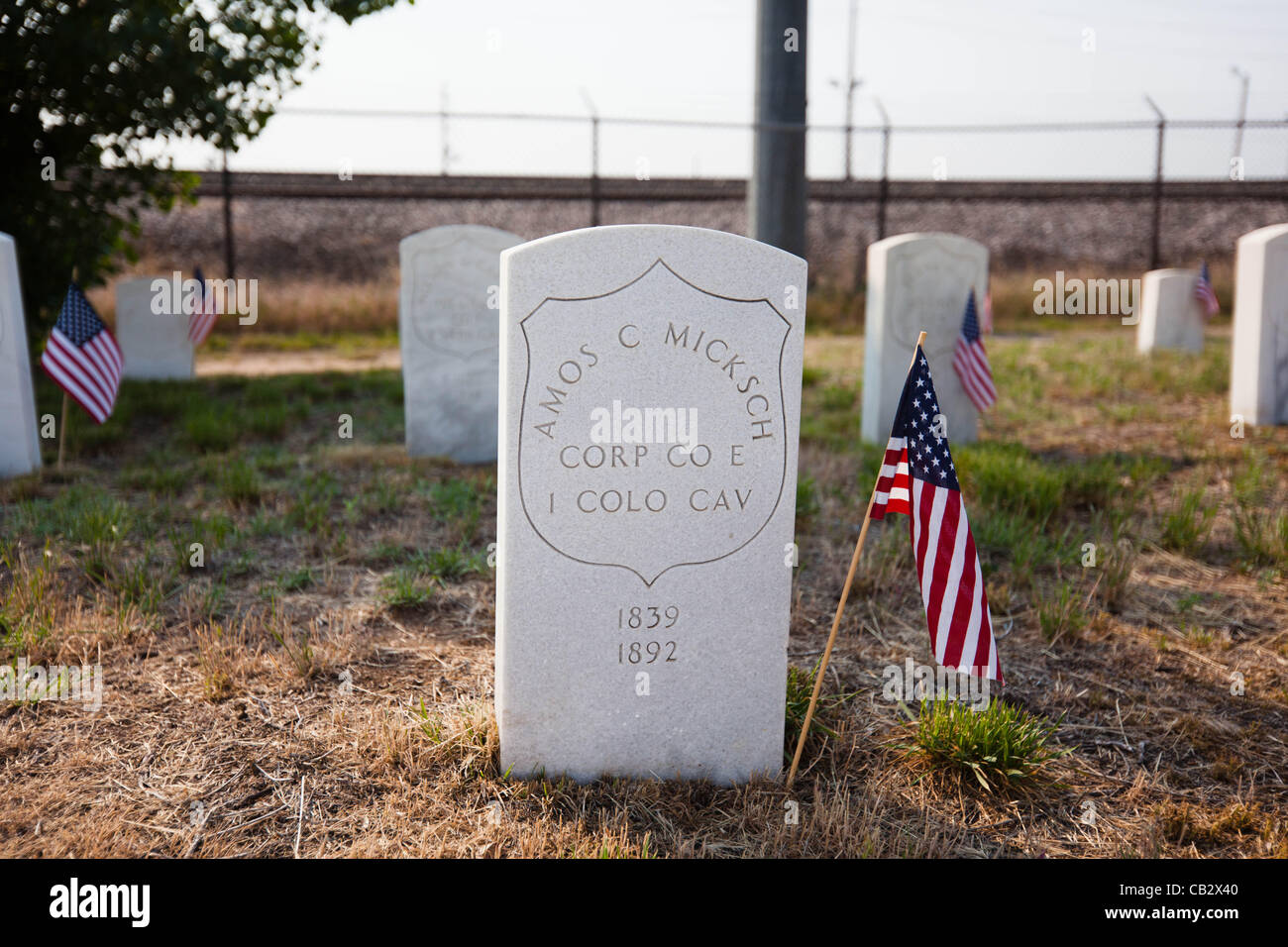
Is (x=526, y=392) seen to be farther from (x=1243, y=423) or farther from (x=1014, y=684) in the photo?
(x=1243, y=423)

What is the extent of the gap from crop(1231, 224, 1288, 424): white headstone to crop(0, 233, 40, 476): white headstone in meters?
7.74

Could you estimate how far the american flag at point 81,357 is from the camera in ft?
18.2

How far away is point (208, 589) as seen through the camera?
415 centimetres

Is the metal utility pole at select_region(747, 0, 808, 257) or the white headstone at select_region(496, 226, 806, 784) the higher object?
the metal utility pole at select_region(747, 0, 808, 257)

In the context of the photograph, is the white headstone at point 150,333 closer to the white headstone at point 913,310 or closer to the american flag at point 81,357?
the american flag at point 81,357

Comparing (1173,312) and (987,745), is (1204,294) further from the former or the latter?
(987,745)

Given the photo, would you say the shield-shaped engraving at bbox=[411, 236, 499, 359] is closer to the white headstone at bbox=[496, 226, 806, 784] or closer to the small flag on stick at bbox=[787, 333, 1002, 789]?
the white headstone at bbox=[496, 226, 806, 784]

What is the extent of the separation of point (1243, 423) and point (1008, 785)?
5.75 metres

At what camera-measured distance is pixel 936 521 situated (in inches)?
109

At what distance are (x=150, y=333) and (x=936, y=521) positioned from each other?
8.80 m

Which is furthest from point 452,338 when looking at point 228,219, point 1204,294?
point 1204,294

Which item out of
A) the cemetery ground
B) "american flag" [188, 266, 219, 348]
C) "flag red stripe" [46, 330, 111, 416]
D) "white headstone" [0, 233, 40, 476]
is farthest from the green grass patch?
"american flag" [188, 266, 219, 348]

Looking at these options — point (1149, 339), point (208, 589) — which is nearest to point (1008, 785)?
point (208, 589)

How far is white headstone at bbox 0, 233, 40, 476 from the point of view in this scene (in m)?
5.51
